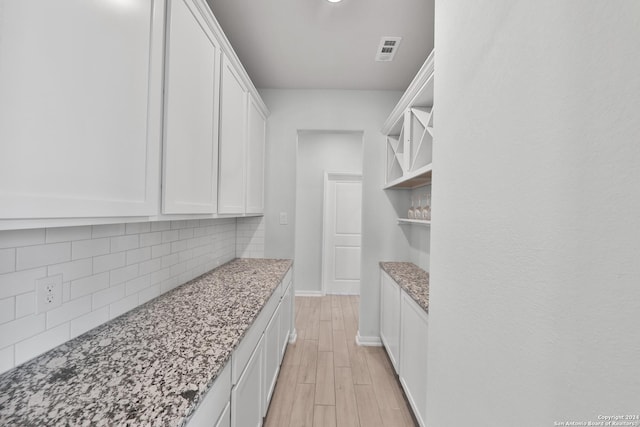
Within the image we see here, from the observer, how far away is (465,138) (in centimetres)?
82

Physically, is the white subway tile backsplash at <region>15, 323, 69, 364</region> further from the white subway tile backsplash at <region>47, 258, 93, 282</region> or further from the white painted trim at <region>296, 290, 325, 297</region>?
the white painted trim at <region>296, 290, 325, 297</region>

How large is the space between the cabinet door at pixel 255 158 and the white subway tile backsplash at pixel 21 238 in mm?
1488

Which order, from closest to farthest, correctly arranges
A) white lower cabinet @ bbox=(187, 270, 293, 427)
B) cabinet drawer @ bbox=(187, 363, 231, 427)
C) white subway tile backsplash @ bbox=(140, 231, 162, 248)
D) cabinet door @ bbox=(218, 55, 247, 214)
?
1. cabinet drawer @ bbox=(187, 363, 231, 427)
2. white lower cabinet @ bbox=(187, 270, 293, 427)
3. white subway tile backsplash @ bbox=(140, 231, 162, 248)
4. cabinet door @ bbox=(218, 55, 247, 214)

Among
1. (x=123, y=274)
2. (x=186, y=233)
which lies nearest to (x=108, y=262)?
(x=123, y=274)

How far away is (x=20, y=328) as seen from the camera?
0.88 metres

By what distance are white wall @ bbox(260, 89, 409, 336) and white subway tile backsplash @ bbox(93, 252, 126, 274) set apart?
1.80m

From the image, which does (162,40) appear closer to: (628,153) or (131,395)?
(131,395)

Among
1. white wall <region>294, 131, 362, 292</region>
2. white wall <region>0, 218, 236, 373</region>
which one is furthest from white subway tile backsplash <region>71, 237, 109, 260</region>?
white wall <region>294, 131, 362, 292</region>

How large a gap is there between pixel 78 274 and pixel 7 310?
24cm

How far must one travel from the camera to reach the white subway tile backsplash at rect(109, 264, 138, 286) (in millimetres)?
1253

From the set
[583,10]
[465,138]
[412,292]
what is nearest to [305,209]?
[412,292]

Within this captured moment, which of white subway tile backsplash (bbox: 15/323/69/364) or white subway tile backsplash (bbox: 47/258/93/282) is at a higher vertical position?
white subway tile backsplash (bbox: 47/258/93/282)

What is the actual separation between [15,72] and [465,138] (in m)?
1.07

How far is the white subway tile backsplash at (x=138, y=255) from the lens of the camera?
136 cm
